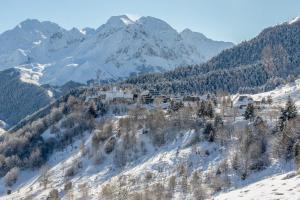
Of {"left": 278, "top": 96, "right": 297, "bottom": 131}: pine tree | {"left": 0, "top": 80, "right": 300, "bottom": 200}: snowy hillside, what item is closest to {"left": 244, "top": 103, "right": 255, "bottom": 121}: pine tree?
{"left": 0, "top": 80, "right": 300, "bottom": 200}: snowy hillside

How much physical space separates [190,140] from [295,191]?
306 ft

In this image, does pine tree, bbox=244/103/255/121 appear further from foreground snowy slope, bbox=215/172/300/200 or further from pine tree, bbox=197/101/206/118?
foreground snowy slope, bbox=215/172/300/200

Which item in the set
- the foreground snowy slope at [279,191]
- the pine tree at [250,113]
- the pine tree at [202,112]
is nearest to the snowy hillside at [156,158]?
the pine tree at [202,112]

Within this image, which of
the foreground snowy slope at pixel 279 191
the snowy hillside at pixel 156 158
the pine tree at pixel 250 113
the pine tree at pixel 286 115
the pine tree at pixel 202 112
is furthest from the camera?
the pine tree at pixel 202 112

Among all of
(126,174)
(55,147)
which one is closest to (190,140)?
(126,174)

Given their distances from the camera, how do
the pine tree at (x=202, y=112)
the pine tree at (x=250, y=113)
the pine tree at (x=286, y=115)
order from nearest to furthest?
the pine tree at (x=286, y=115) < the pine tree at (x=250, y=113) < the pine tree at (x=202, y=112)

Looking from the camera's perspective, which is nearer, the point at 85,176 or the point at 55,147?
the point at 85,176

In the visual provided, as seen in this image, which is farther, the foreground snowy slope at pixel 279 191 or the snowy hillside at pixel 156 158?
the snowy hillside at pixel 156 158

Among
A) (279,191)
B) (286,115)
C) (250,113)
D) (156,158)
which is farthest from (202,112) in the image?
(279,191)

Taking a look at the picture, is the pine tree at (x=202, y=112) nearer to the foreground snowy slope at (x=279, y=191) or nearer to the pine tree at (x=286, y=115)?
the pine tree at (x=286, y=115)

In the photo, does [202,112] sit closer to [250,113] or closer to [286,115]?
[250,113]

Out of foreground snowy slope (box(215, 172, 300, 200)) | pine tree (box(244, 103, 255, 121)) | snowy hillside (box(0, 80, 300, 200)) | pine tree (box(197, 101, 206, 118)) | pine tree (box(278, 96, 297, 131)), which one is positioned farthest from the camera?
pine tree (box(197, 101, 206, 118))

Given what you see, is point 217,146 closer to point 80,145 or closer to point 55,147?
point 80,145

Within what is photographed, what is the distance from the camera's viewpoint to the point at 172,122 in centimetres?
16375
